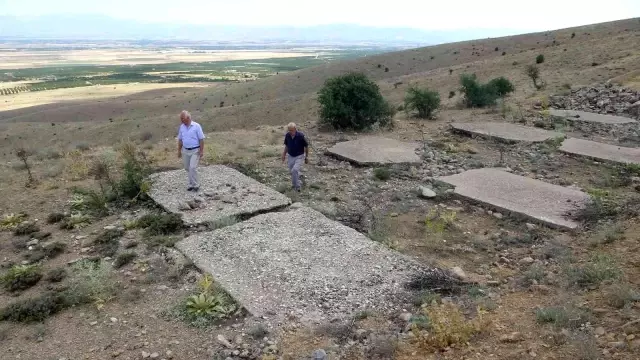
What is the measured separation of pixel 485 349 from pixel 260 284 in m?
2.27

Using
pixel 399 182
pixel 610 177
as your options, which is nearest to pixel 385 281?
pixel 399 182

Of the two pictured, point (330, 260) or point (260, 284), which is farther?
point (330, 260)

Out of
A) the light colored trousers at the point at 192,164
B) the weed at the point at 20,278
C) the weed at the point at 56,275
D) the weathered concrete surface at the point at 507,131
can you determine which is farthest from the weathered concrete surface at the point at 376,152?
the weed at the point at 20,278

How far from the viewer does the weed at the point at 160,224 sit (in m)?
6.38

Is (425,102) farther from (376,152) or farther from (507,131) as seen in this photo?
(376,152)

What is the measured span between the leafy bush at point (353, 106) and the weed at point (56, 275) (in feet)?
25.8

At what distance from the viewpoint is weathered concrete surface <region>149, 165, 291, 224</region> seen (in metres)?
6.91

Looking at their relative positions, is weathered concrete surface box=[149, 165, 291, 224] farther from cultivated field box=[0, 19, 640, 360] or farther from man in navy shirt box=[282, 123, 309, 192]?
man in navy shirt box=[282, 123, 309, 192]

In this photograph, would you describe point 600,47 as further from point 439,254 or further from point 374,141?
point 439,254

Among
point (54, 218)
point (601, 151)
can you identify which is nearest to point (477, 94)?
point (601, 151)

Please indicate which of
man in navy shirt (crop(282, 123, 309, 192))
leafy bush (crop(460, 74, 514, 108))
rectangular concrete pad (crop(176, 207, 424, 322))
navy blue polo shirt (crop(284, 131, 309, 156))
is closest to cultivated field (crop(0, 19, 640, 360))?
rectangular concrete pad (crop(176, 207, 424, 322))

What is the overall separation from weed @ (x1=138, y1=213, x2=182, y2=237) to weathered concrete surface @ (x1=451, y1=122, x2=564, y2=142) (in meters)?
7.25

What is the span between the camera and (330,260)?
5.58 m

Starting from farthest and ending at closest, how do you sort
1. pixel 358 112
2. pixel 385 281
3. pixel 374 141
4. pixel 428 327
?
pixel 358 112 → pixel 374 141 → pixel 385 281 → pixel 428 327
